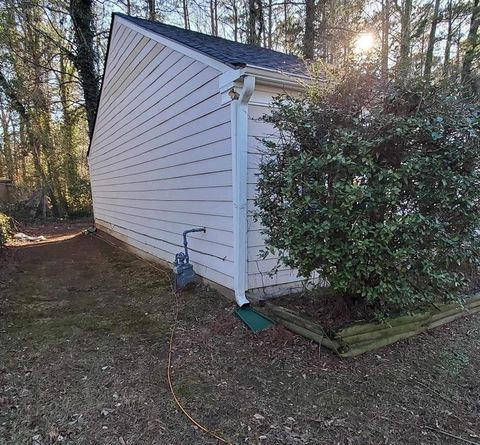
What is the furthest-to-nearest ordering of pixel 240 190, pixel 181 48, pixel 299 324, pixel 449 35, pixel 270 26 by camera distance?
pixel 270 26
pixel 449 35
pixel 181 48
pixel 240 190
pixel 299 324

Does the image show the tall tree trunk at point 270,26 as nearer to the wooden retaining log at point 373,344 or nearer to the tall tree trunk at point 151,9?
the tall tree trunk at point 151,9

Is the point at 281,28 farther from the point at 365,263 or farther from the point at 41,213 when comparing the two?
the point at 41,213

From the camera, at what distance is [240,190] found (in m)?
3.68

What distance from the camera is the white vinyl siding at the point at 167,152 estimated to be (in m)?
4.16

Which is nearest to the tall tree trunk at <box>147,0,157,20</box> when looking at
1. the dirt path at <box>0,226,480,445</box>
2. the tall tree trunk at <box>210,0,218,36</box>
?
the tall tree trunk at <box>210,0,218,36</box>

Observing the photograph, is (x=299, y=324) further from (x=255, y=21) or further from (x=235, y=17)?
(x=235, y=17)

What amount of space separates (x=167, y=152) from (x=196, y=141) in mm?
1149

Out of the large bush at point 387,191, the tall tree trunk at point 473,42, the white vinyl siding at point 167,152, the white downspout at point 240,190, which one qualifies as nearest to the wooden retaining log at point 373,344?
the large bush at point 387,191

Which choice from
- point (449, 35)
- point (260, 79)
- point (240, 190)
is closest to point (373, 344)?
point (240, 190)

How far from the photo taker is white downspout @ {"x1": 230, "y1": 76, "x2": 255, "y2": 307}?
361cm

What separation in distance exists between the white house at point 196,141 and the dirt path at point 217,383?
0.81 metres

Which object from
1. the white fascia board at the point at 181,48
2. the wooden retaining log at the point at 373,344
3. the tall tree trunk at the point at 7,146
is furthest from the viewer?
the tall tree trunk at the point at 7,146

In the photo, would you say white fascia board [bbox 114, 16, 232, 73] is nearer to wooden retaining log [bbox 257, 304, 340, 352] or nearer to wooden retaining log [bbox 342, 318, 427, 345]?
wooden retaining log [bbox 257, 304, 340, 352]

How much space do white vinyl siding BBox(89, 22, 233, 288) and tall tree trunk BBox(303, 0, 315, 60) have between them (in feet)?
19.5
